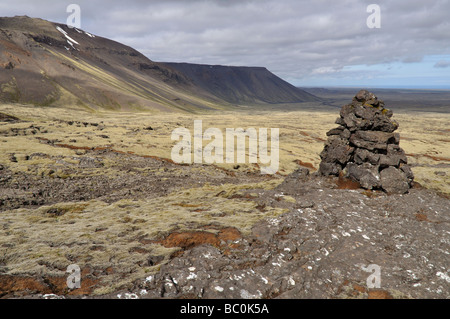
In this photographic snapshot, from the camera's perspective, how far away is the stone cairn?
68.1 ft

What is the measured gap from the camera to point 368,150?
2220cm

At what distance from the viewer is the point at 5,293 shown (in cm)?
934

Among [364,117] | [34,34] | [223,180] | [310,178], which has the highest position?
[34,34]

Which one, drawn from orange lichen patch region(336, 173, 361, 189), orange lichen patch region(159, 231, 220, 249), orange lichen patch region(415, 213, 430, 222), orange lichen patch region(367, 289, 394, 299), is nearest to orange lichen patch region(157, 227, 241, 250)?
orange lichen patch region(159, 231, 220, 249)

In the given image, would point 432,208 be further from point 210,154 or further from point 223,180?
point 210,154

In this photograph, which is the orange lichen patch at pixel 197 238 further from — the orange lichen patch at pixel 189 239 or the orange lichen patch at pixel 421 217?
the orange lichen patch at pixel 421 217

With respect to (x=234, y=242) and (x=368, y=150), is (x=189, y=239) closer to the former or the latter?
(x=234, y=242)

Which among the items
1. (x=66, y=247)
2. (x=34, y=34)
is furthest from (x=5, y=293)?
(x=34, y=34)

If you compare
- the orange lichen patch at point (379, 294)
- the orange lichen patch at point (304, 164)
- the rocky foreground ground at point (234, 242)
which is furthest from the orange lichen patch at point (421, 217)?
the orange lichen patch at point (304, 164)

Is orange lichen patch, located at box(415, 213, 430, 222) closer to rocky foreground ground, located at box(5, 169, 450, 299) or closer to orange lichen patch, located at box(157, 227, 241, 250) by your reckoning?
rocky foreground ground, located at box(5, 169, 450, 299)

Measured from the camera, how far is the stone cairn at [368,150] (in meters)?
20.8

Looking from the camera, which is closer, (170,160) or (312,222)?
(312,222)

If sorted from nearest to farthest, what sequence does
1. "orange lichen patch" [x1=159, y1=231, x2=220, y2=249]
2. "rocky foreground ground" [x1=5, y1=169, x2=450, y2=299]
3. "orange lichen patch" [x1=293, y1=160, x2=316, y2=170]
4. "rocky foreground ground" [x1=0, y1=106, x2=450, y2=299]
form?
"rocky foreground ground" [x1=5, y1=169, x2=450, y2=299] < "rocky foreground ground" [x1=0, y1=106, x2=450, y2=299] < "orange lichen patch" [x1=159, y1=231, x2=220, y2=249] < "orange lichen patch" [x1=293, y1=160, x2=316, y2=170]
